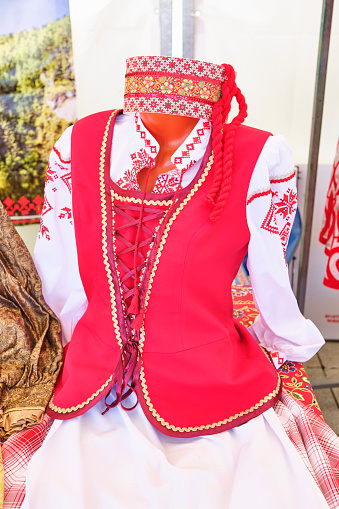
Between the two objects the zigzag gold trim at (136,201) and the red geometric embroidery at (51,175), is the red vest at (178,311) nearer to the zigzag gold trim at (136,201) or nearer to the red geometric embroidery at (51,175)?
the zigzag gold trim at (136,201)

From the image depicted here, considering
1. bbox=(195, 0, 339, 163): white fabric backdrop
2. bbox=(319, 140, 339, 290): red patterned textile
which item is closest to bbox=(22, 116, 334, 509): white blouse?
bbox=(319, 140, 339, 290): red patterned textile

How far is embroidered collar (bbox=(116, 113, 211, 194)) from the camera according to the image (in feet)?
3.60

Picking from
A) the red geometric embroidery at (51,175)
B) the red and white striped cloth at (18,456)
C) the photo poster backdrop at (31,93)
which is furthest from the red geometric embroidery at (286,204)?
the photo poster backdrop at (31,93)

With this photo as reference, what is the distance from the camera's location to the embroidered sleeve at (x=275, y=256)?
1.13m

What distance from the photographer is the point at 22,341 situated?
1269 millimetres

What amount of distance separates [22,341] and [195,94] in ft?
2.53

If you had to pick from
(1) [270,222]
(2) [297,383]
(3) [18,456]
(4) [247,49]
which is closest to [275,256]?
(1) [270,222]

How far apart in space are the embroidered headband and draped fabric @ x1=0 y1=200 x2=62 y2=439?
1.84 ft

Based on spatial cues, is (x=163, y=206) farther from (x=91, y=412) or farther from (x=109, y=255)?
(x=91, y=412)

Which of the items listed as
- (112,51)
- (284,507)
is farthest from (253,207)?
(112,51)

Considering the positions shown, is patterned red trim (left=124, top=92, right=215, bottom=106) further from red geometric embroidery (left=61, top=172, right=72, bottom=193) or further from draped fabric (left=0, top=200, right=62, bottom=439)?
draped fabric (left=0, top=200, right=62, bottom=439)

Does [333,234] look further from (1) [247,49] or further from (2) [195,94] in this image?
(1) [247,49]

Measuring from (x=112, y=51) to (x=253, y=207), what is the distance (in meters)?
1.54

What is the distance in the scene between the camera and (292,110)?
8.18ft
